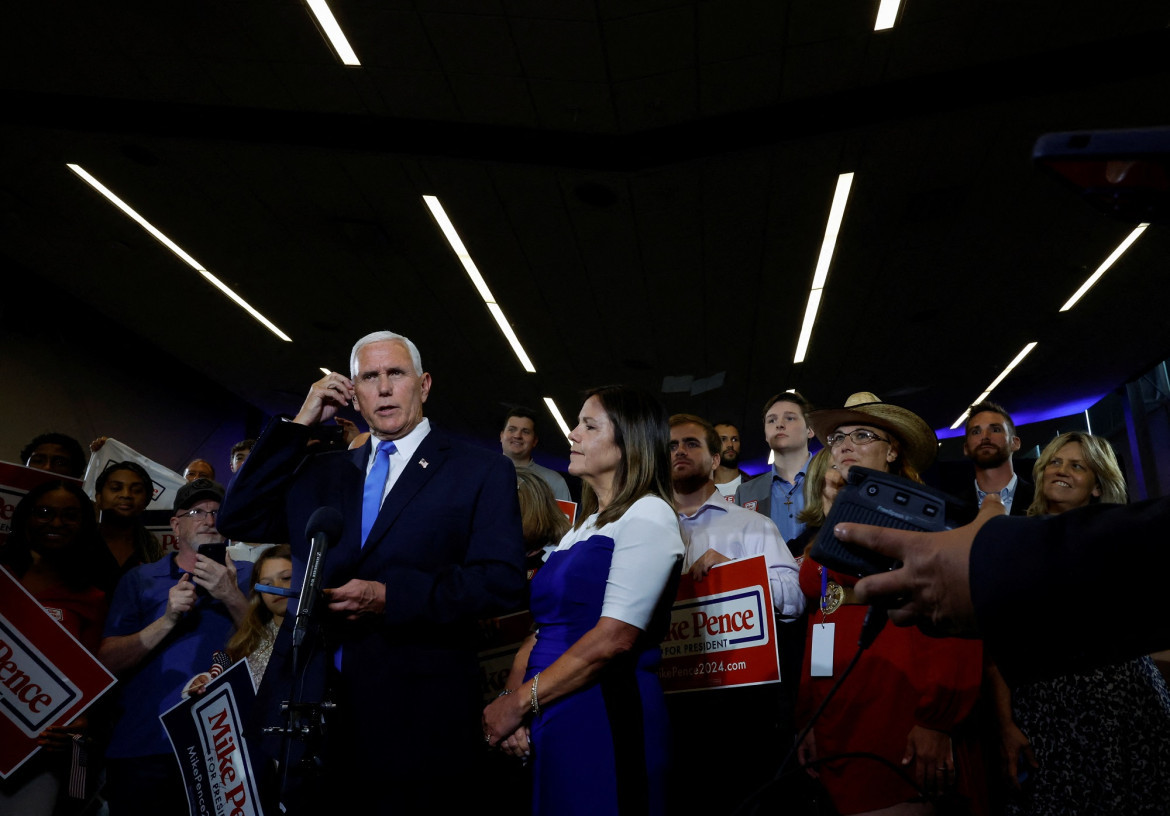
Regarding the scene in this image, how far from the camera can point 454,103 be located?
6.24 m

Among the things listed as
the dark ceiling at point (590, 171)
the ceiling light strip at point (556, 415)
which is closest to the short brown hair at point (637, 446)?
the dark ceiling at point (590, 171)

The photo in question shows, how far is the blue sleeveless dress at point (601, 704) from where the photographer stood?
1.81 m

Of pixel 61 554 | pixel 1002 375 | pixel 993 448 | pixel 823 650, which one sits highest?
pixel 1002 375

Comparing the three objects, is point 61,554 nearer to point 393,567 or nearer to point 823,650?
point 393,567

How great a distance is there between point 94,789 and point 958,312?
32.6ft

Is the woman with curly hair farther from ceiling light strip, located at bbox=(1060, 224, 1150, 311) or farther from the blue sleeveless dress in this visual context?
ceiling light strip, located at bbox=(1060, 224, 1150, 311)

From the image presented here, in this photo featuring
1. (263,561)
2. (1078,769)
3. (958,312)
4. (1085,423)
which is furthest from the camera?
(1085,423)

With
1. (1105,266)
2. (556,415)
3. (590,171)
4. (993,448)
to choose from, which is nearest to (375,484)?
(993,448)

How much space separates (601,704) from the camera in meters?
1.89

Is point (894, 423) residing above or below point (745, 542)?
above

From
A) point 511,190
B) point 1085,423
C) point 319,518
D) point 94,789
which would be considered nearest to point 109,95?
point 511,190

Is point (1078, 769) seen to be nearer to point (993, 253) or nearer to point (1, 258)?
point (993, 253)

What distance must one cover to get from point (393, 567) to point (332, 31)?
472 centimetres

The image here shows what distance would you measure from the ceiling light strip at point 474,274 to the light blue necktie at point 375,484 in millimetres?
5680
